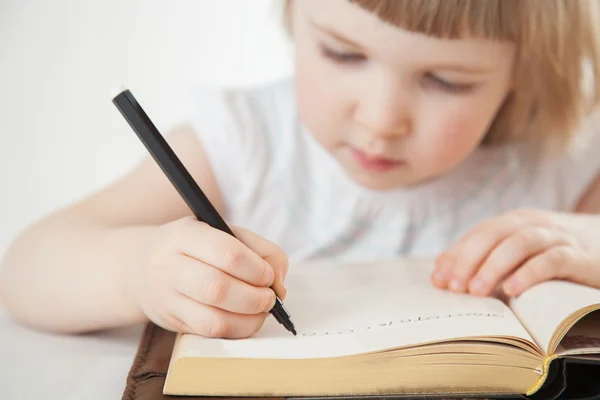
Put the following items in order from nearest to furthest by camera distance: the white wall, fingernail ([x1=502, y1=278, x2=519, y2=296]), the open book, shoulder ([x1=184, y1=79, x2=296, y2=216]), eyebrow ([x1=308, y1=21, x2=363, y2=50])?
the open book < fingernail ([x1=502, y1=278, x2=519, y2=296]) < eyebrow ([x1=308, y1=21, x2=363, y2=50]) < shoulder ([x1=184, y1=79, x2=296, y2=216]) < the white wall

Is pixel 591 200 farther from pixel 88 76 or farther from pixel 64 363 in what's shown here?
pixel 88 76

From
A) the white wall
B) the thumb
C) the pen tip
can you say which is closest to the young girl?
the thumb

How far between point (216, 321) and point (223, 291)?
0.07ft

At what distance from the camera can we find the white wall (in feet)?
4.05

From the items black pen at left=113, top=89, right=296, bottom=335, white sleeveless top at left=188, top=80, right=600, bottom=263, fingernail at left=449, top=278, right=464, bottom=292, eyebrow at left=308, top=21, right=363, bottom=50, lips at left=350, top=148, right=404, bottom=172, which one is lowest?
white sleeveless top at left=188, top=80, right=600, bottom=263

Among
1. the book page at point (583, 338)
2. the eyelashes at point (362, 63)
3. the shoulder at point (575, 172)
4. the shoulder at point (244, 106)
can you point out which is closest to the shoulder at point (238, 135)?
the shoulder at point (244, 106)

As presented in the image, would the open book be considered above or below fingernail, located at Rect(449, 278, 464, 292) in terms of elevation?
above

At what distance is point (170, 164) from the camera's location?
509 millimetres

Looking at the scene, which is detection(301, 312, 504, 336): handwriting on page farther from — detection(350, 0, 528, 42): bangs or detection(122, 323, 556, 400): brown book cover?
detection(350, 0, 528, 42): bangs

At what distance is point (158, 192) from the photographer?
0.83 meters

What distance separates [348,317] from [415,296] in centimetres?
8

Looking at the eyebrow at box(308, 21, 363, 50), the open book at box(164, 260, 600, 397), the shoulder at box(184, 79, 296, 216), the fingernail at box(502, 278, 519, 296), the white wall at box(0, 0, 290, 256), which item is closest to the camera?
the open book at box(164, 260, 600, 397)

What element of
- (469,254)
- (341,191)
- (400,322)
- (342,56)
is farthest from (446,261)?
(341,191)

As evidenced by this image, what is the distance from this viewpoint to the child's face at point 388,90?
687 millimetres
